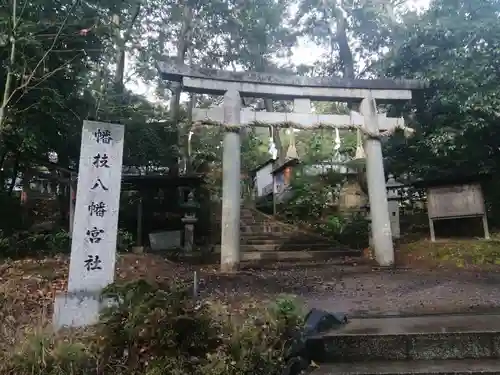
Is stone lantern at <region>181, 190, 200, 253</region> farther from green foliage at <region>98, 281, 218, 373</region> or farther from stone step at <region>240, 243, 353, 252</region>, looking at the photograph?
green foliage at <region>98, 281, 218, 373</region>

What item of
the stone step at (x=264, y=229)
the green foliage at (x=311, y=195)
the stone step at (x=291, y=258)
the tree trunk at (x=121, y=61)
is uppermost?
the tree trunk at (x=121, y=61)

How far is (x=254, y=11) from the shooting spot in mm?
18781

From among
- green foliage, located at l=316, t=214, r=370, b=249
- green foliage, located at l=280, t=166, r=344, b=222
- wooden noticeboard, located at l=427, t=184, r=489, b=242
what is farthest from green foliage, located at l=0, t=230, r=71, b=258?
wooden noticeboard, located at l=427, t=184, r=489, b=242

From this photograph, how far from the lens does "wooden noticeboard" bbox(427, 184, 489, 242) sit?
432 inches

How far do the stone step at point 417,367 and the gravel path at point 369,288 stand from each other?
2.05 meters

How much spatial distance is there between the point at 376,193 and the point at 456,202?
8.21ft

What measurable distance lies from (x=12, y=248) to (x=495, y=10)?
14.7 meters

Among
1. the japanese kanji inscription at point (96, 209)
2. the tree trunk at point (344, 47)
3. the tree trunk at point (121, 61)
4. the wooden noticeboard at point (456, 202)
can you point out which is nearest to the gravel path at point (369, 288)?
the japanese kanji inscription at point (96, 209)

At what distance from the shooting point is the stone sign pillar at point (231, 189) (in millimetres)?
9750

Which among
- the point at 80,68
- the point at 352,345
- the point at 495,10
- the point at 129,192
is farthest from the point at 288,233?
the point at 352,345

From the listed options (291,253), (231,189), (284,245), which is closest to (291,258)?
(291,253)

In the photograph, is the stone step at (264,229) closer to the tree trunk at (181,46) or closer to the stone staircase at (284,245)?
the stone staircase at (284,245)

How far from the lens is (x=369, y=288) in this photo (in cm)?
789

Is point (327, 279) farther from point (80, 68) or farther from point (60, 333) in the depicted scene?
point (80, 68)
